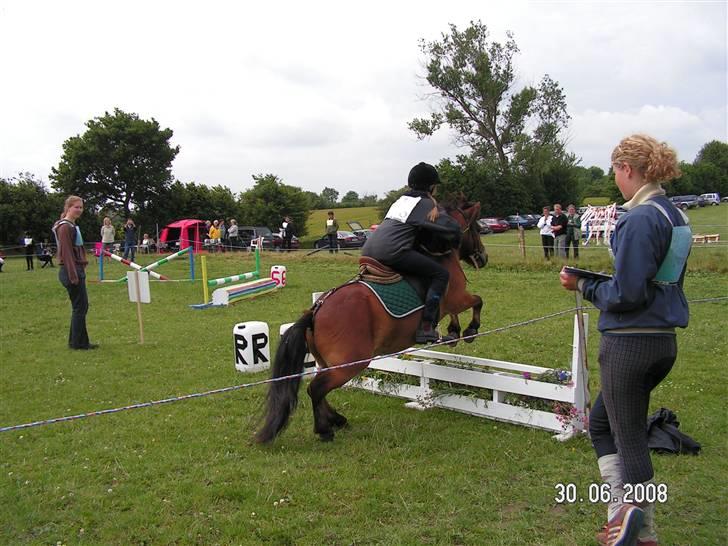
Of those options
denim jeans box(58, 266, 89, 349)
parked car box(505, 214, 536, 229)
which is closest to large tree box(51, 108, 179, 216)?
parked car box(505, 214, 536, 229)

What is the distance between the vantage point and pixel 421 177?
5.50 m

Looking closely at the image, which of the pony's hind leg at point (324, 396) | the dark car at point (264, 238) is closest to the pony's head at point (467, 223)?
the pony's hind leg at point (324, 396)

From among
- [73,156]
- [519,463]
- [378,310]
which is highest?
[73,156]

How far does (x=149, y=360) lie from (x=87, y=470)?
12.6ft

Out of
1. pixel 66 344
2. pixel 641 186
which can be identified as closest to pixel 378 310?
pixel 641 186

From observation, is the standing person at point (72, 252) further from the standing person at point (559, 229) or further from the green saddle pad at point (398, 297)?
the standing person at point (559, 229)

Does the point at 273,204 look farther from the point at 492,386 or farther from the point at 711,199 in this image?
the point at 492,386

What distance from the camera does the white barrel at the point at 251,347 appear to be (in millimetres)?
7324

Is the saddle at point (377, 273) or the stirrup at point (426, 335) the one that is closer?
the saddle at point (377, 273)

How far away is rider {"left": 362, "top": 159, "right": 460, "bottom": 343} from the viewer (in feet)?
17.1

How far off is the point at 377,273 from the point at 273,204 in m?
50.2

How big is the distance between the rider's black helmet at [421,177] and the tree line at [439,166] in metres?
41.7

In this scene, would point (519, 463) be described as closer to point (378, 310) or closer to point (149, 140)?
point (378, 310)

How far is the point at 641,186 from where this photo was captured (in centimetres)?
296
